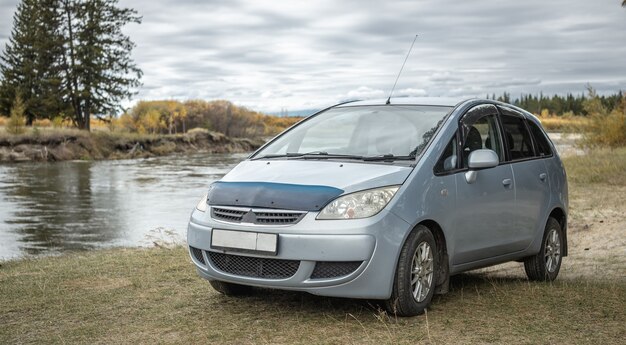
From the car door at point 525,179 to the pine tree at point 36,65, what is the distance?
198 ft

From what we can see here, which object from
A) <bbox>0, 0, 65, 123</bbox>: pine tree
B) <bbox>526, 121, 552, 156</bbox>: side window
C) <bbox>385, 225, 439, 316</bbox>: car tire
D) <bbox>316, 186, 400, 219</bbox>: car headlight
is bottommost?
<bbox>385, 225, 439, 316</bbox>: car tire

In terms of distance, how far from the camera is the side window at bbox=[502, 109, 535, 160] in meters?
7.37

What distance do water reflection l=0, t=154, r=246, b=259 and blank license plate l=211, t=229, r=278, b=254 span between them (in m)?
8.93

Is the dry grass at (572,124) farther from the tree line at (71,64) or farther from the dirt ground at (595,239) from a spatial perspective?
the tree line at (71,64)

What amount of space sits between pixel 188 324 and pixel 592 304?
3288mm

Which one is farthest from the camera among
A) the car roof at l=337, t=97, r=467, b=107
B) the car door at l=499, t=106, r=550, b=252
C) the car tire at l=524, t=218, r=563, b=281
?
the car tire at l=524, t=218, r=563, b=281

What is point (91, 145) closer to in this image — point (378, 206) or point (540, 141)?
point (540, 141)

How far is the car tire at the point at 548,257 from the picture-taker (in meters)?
7.67

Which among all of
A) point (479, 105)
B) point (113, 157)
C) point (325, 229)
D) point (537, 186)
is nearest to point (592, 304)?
point (537, 186)

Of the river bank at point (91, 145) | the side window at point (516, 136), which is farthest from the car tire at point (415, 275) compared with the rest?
the river bank at point (91, 145)

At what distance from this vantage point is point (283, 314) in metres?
5.82

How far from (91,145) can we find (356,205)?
5246 centimetres

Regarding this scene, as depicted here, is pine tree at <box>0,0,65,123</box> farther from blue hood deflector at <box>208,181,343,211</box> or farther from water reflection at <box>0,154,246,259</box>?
blue hood deflector at <box>208,181,343,211</box>

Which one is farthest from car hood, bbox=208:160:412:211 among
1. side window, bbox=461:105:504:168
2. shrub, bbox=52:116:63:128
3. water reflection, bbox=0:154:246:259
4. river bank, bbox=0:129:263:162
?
shrub, bbox=52:116:63:128
